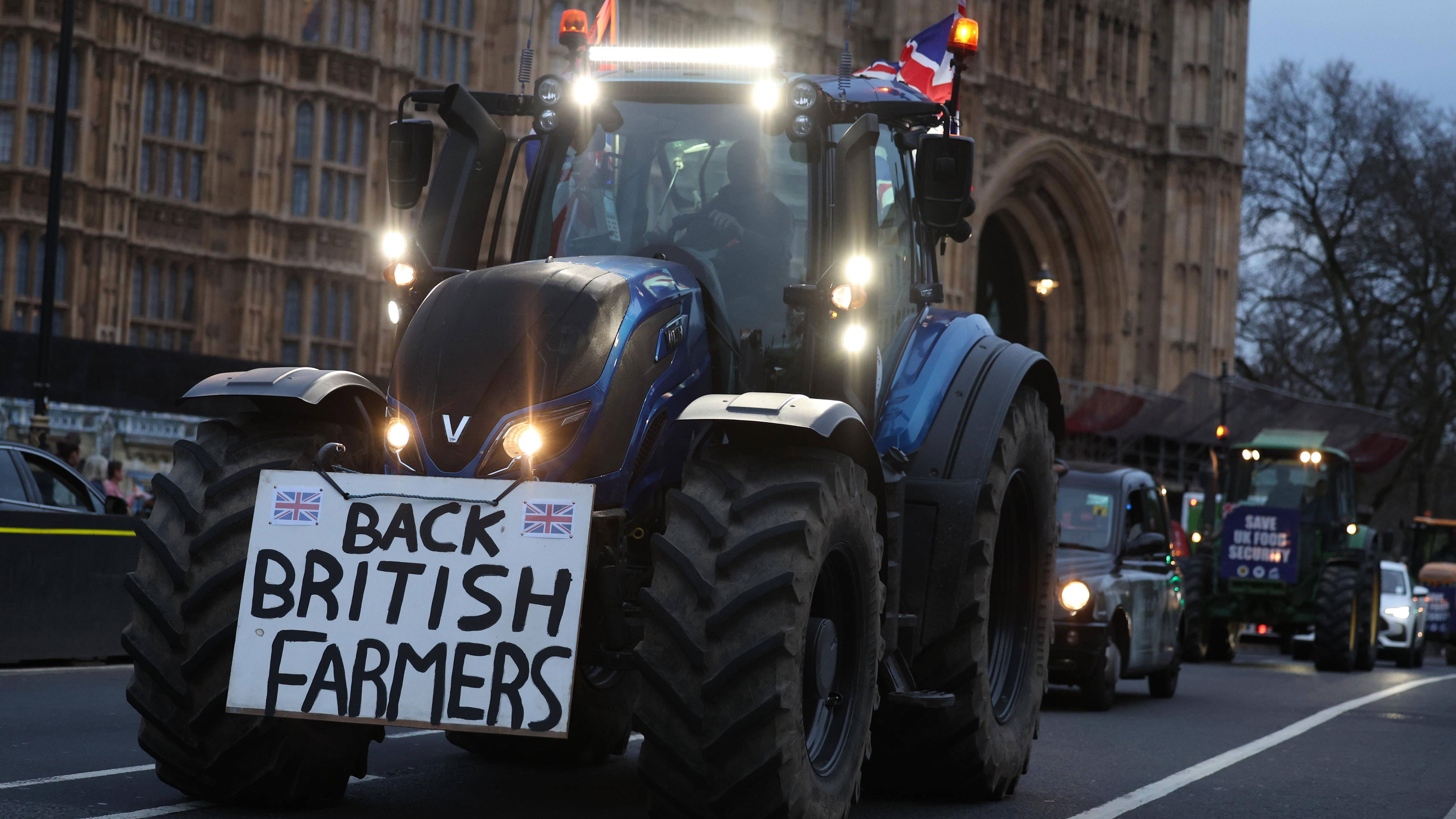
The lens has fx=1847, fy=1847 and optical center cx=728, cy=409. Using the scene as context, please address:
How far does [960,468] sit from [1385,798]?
120 inches

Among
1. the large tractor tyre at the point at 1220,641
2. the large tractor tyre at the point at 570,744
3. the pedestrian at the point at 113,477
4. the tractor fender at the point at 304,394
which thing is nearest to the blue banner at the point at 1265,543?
the large tractor tyre at the point at 1220,641

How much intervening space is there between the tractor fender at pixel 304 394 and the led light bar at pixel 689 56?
5.78ft

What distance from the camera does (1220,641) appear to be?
25766mm

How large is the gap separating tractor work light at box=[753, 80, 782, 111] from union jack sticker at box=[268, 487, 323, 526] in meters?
2.36

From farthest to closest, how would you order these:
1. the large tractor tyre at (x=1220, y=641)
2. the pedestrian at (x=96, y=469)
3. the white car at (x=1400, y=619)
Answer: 1. the white car at (x=1400, y=619)
2. the large tractor tyre at (x=1220, y=641)
3. the pedestrian at (x=96, y=469)

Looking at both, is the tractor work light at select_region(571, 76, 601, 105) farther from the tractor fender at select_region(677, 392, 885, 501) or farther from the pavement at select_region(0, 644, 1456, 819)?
the pavement at select_region(0, 644, 1456, 819)

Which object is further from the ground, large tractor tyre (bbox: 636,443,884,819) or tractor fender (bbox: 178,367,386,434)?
tractor fender (bbox: 178,367,386,434)

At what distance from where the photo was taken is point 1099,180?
50750 mm

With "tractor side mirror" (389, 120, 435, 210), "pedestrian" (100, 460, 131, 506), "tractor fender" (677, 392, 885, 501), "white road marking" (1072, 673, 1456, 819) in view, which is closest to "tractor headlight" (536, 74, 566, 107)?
"tractor side mirror" (389, 120, 435, 210)

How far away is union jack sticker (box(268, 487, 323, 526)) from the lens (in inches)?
225

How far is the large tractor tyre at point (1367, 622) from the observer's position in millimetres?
22922

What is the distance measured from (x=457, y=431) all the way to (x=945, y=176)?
93.2 inches

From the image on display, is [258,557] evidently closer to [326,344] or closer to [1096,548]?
[1096,548]

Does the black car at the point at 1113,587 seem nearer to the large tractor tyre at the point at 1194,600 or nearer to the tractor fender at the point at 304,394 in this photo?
the large tractor tyre at the point at 1194,600
